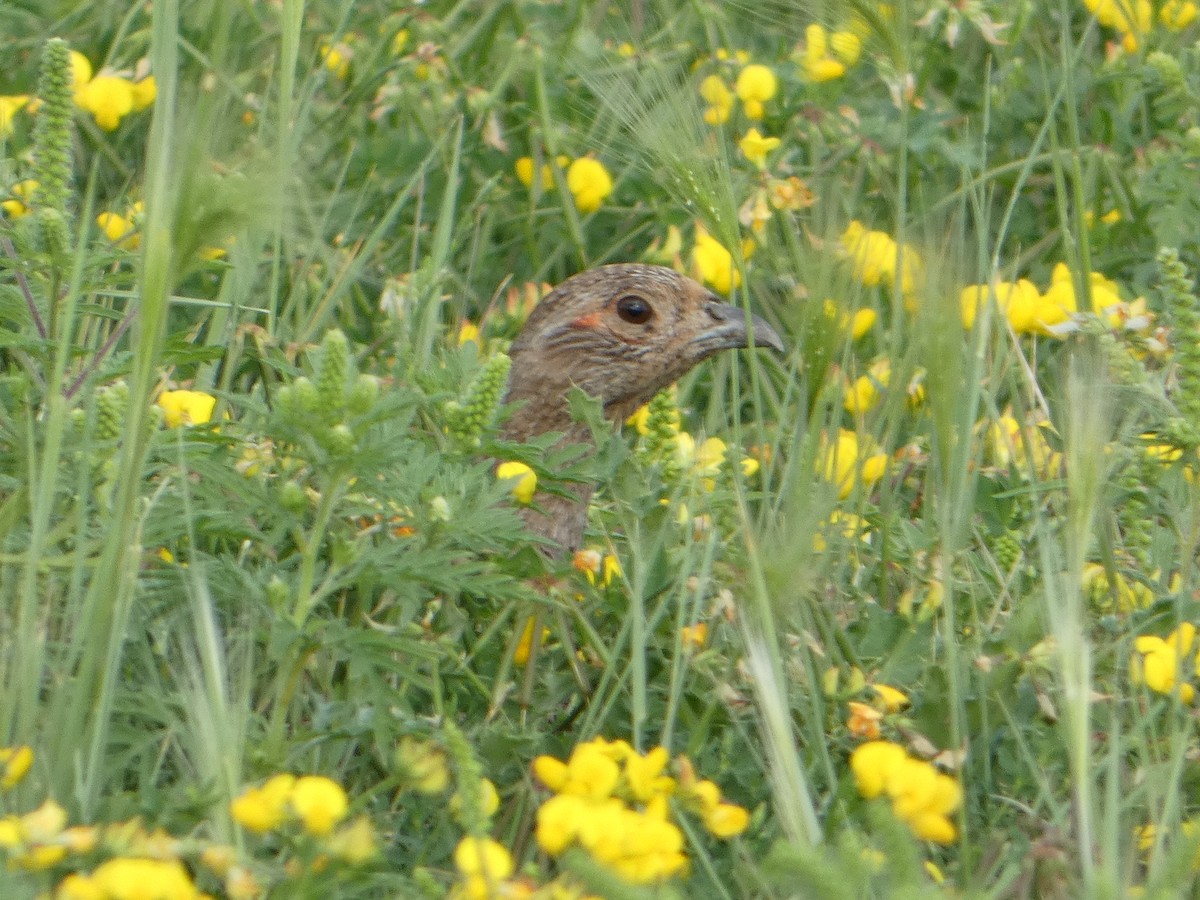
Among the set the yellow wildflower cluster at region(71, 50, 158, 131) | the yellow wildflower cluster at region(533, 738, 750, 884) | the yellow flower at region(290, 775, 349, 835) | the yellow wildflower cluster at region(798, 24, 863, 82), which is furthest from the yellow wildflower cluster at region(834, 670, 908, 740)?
the yellow wildflower cluster at region(71, 50, 158, 131)

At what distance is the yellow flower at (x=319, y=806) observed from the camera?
2.12 m

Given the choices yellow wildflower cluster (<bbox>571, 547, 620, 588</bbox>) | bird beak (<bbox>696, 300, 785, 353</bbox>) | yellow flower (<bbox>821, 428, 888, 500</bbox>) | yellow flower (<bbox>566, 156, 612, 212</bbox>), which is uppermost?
yellow flower (<bbox>566, 156, 612, 212</bbox>)

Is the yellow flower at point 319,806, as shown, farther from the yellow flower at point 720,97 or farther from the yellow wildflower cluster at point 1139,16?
the yellow wildflower cluster at point 1139,16

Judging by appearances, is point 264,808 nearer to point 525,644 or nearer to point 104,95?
point 525,644

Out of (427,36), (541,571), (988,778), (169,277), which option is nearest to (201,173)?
(169,277)

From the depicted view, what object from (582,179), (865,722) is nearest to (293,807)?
(865,722)

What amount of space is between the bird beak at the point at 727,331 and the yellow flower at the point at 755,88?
3.14 feet

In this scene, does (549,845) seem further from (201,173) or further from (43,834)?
(201,173)

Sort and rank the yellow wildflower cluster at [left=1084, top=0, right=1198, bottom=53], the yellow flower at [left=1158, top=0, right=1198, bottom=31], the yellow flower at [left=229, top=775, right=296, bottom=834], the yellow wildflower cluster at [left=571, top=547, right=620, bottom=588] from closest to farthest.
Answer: the yellow flower at [left=229, top=775, right=296, bottom=834], the yellow wildflower cluster at [left=571, top=547, right=620, bottom=588], the yellow wildflower cluster at [left=1084, top=0, right=1198, bottom=53], the yellow flower at [left=1158, top=0, right=1198, bottom=31]

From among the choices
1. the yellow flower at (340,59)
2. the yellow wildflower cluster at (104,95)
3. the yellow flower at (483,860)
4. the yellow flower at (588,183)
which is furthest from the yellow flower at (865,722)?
the yellow flower at (340,59)

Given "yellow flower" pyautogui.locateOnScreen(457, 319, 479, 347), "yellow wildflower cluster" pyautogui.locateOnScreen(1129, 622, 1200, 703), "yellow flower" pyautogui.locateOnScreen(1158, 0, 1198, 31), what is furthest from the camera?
"yellow flower" pyautogui.locateOnScreen(1158, 0, 1198, 31)

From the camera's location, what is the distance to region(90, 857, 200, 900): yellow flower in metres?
2.02

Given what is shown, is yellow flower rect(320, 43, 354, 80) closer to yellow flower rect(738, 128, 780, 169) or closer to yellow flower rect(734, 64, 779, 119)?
yellow flower rect(734, 64, 779, 119)

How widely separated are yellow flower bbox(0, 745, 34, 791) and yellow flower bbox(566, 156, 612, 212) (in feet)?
11.0
